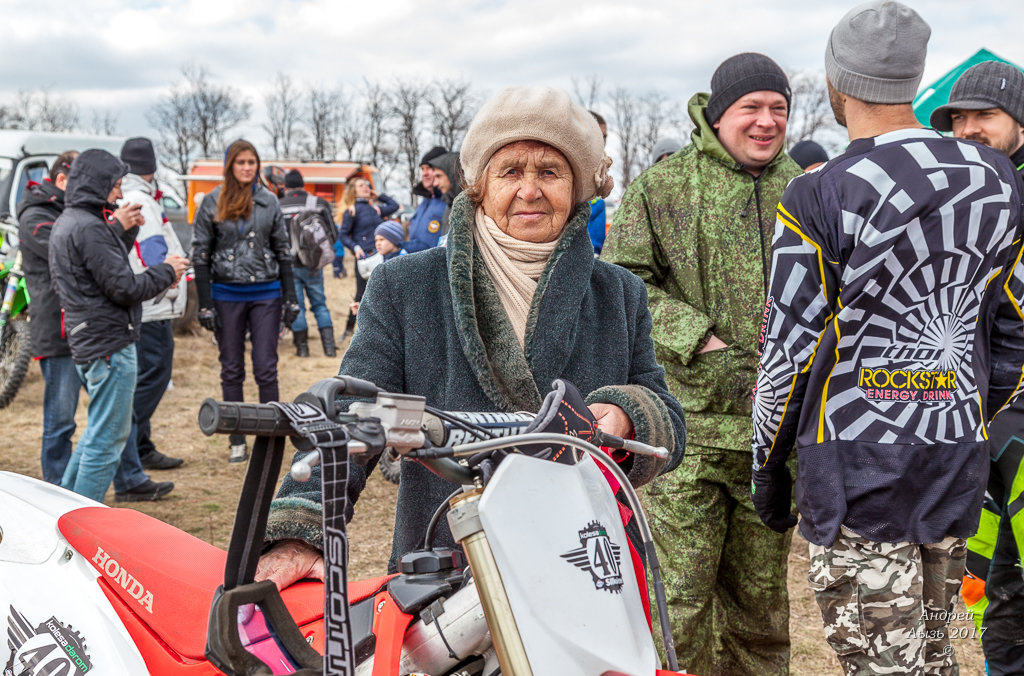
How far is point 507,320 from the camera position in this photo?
5.82ft

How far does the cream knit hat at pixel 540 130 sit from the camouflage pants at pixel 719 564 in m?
1.44

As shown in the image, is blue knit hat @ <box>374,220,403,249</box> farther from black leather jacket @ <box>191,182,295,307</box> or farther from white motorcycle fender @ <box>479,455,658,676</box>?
white motorcycle fender @ <box>479,455,658,676</box>

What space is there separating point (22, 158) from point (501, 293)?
9434 mm

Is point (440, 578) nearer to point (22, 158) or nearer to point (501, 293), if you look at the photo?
point (501, 293)

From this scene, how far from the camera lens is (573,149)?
72.6 inches

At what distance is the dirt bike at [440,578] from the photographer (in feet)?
3.27

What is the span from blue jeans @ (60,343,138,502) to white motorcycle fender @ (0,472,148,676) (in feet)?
9.11

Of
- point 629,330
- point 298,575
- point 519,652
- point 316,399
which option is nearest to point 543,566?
point 519,652

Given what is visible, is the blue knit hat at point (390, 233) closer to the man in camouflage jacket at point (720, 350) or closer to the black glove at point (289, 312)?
the black glove at point (289, 312)

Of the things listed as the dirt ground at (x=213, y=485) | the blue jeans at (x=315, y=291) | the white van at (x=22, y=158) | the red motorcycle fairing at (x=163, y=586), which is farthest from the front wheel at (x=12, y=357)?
the red motorcycle fairing at (x=163, y=586)

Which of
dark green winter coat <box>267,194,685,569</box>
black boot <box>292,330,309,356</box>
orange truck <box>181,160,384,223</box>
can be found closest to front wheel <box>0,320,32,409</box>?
black boot <box>292,330,309,356</box>

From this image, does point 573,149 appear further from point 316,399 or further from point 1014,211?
point 1014,211

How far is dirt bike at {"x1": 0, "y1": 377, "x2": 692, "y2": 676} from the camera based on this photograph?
998mm

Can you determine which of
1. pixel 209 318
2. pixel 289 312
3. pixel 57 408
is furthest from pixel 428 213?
pixel 57 408
